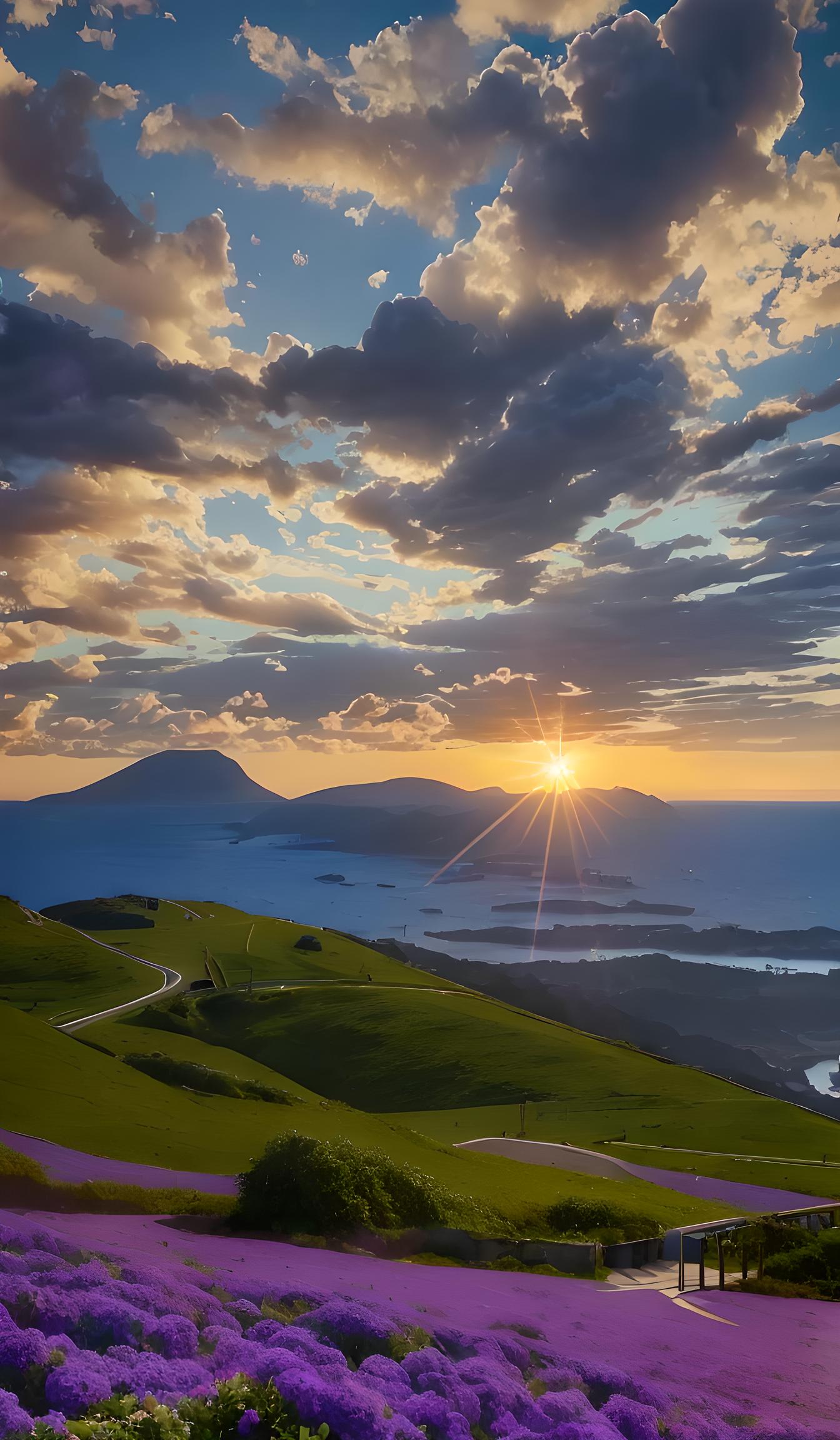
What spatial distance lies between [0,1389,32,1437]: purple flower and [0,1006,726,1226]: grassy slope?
533 inches

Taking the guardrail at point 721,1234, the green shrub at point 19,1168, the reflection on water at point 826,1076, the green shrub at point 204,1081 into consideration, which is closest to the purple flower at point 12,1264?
the green shrub at point 19,1168

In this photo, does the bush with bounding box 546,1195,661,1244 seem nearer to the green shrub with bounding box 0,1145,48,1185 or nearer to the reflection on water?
the green shrub with bounding box 0,1145,48,1185

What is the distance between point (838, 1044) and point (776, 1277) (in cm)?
20539

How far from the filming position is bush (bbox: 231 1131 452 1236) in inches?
687

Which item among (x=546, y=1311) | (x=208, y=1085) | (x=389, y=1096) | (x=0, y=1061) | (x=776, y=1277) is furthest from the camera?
(x=389, y=1096)

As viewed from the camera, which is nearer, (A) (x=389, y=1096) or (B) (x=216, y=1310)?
(B) (x=216, y=1310)

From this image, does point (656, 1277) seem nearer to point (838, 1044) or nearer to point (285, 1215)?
point (285, 1215)

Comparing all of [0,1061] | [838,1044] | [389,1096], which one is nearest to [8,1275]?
[0,1061]

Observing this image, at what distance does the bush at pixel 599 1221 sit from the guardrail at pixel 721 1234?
57.3 inches

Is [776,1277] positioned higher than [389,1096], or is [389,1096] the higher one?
[776,1277]

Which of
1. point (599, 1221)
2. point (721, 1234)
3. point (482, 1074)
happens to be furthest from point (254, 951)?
point (721, 1234)

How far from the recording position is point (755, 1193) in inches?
1543

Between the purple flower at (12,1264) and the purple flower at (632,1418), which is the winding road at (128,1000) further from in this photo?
the purple flower at (632,1418)

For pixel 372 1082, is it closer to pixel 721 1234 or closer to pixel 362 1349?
pixel 721 1234
